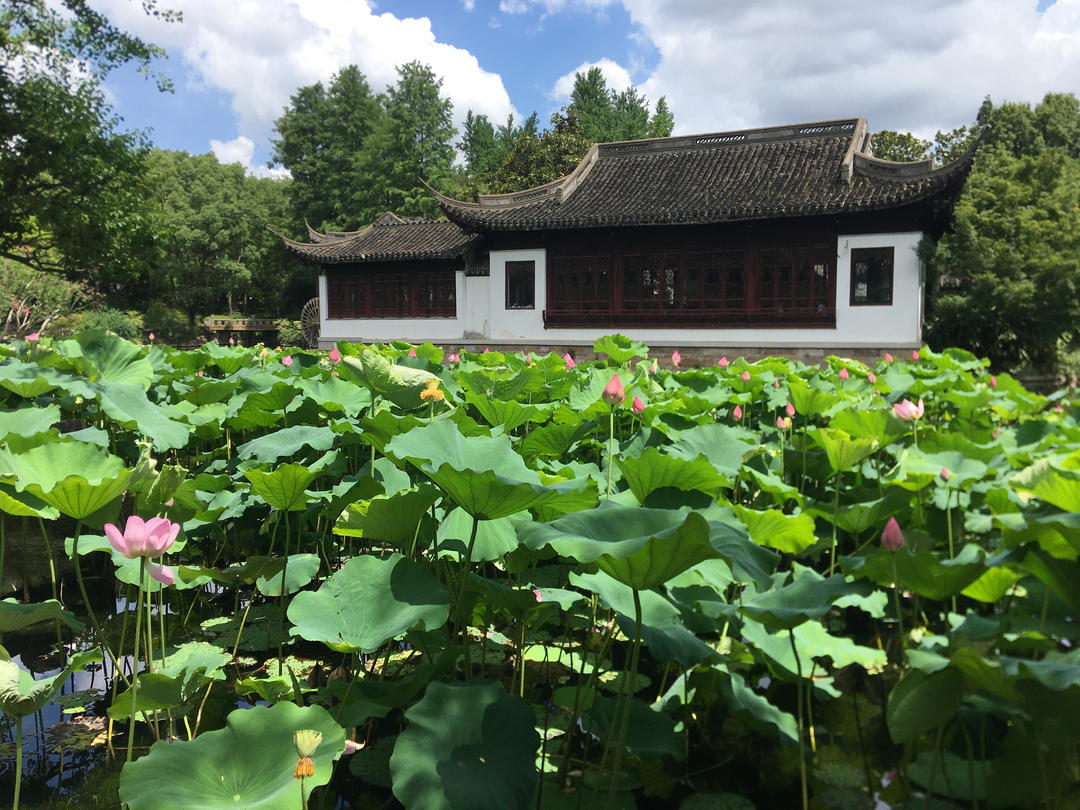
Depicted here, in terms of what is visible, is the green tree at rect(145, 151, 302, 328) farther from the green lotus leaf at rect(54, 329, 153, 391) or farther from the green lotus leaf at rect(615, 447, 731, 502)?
the green lotus leaf at rect(615, 447, 731, 502)

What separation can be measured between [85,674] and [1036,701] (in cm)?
194

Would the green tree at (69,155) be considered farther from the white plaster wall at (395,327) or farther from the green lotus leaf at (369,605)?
the green lotus leaf at (369,605)

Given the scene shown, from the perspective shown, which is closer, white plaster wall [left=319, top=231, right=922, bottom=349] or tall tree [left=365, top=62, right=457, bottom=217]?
white plaster wall [left=319, top=231, right=922, bottom=349]

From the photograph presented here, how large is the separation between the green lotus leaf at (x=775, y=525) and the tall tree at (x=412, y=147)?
23573mm

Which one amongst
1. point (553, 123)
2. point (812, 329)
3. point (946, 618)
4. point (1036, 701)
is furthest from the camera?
point (553, 123)

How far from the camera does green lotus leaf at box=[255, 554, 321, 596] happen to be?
5.03 ft

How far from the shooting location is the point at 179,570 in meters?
1.47

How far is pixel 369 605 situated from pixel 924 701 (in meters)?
0.78

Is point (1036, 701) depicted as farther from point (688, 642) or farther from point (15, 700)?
point (15, 700)

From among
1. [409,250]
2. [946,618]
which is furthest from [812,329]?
[946,618]

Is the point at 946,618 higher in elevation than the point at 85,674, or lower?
higher

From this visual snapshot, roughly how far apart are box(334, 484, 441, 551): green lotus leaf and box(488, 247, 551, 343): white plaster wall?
1285 centimetres

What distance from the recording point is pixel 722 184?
43.7 feet

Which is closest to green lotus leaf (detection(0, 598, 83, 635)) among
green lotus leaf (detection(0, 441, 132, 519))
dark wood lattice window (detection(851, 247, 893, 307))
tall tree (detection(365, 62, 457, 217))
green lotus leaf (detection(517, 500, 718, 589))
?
green lotus leaf (detection(0, 441, 132, 519))
